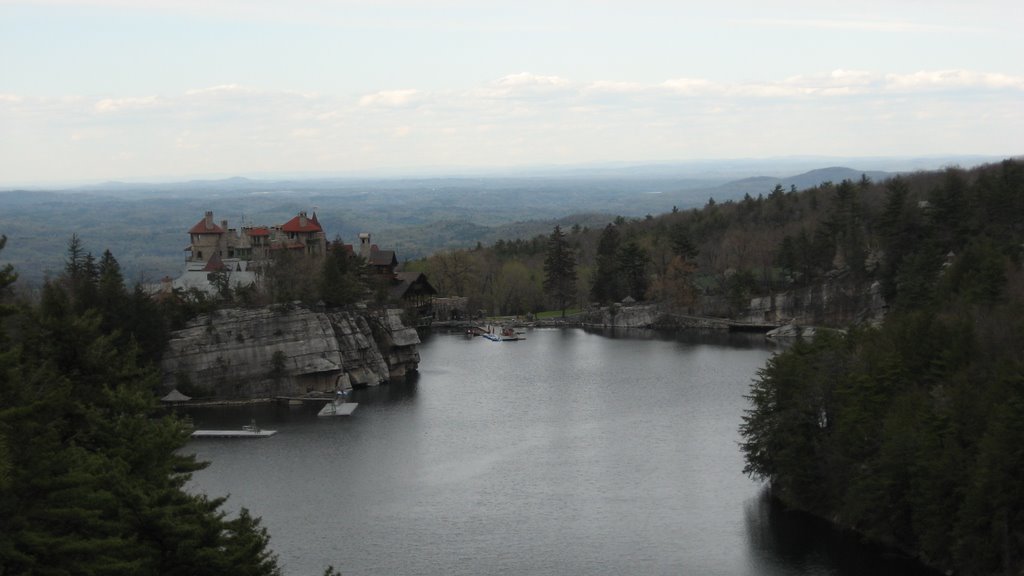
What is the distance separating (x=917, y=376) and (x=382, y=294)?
41.2 metres

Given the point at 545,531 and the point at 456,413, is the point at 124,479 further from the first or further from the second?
the point at 456,413

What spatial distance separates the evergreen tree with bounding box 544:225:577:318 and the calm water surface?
106ft

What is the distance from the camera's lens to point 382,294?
7388cm

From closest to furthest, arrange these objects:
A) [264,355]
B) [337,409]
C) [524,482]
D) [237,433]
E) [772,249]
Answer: [524,482] < [237,433] < [337,409] < [264,355] < [772,249]

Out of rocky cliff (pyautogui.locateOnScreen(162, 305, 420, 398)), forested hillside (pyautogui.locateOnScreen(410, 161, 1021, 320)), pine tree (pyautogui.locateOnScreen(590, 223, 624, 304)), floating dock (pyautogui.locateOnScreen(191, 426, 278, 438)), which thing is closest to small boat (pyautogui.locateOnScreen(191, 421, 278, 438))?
floating dock (pyautogui.locateOnScreen(191, 426, 278, 438))

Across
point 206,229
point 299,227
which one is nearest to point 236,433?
point 206,229

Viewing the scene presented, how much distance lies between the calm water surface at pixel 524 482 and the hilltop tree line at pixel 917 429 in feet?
4.81

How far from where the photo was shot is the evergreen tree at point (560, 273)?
3886 inches

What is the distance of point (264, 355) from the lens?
60562mm

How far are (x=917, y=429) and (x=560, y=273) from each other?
6574 centimetres

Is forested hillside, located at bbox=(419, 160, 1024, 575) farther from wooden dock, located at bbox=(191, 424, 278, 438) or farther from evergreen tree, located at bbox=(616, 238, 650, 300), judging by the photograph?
evergreen tree, located at bbox=(616, 238, 650, 300)

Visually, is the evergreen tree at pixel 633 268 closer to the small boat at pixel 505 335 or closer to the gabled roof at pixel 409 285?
the small boat at pixel 505 335

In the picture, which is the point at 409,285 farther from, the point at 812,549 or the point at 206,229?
the point at 812,549

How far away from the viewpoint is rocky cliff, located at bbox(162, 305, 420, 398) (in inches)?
2341
